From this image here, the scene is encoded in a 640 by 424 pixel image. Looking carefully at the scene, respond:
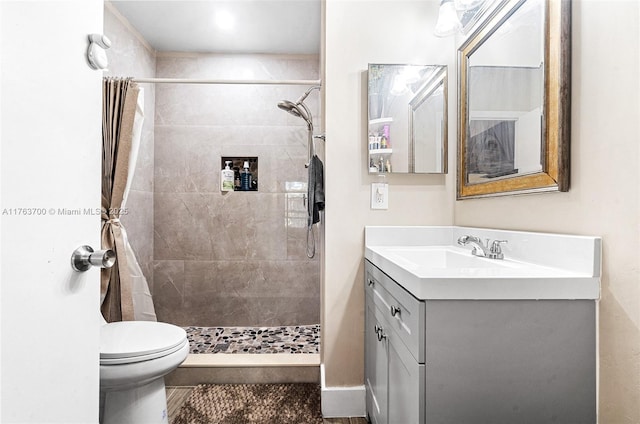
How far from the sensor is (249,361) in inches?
81.4

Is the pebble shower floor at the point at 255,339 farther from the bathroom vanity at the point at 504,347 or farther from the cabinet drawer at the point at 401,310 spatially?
the bathroom vanity at the point at 504,347

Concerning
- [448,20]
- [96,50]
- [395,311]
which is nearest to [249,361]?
[395,311]

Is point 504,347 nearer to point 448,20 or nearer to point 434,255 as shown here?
point 434,255

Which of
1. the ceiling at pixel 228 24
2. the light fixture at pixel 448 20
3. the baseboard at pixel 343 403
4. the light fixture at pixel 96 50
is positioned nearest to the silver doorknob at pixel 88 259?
the light fixture at pixel 96 50

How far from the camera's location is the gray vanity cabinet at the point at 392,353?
924mm

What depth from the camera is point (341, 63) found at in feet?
5.78

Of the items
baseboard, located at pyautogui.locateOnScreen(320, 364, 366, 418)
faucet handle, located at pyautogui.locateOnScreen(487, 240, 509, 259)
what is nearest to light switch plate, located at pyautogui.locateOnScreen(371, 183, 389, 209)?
faucet handle, located at pyautogui.locateOnScreen(487, 240, 509, 259)

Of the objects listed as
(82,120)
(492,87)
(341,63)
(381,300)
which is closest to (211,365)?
(381,300)

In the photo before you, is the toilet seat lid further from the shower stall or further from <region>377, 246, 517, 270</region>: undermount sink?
the shower stall

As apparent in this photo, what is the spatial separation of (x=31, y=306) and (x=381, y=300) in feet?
3.49

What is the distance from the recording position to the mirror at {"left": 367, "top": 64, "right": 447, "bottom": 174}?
174 cm

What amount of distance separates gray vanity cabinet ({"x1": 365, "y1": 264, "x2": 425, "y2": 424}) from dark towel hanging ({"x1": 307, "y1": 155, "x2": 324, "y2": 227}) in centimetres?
39

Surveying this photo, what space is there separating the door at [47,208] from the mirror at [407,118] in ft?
3.97

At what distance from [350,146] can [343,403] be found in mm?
1282
